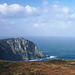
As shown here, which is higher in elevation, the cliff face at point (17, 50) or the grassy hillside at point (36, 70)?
the grassy hillside at point (36, 70)

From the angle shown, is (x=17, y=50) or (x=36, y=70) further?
(x=17, y=50)

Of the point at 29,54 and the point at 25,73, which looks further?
the point at 29,54

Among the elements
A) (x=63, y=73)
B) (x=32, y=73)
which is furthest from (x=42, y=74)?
(x=63, y=73)

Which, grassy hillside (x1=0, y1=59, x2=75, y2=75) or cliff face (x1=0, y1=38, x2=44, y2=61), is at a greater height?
grassy hillside (x1=0, y1=59, x2=75, y2=75)

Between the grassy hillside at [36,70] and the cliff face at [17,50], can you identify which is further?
the cliff face at [17,50]

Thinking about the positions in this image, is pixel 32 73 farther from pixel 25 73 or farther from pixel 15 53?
pixel 15 53

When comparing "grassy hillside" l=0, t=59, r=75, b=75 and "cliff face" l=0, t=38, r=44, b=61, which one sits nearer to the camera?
"grassy hillside" l=0, t=59, r=75, b=75

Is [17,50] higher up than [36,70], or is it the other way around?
[36,70]

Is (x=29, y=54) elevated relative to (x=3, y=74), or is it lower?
lower
